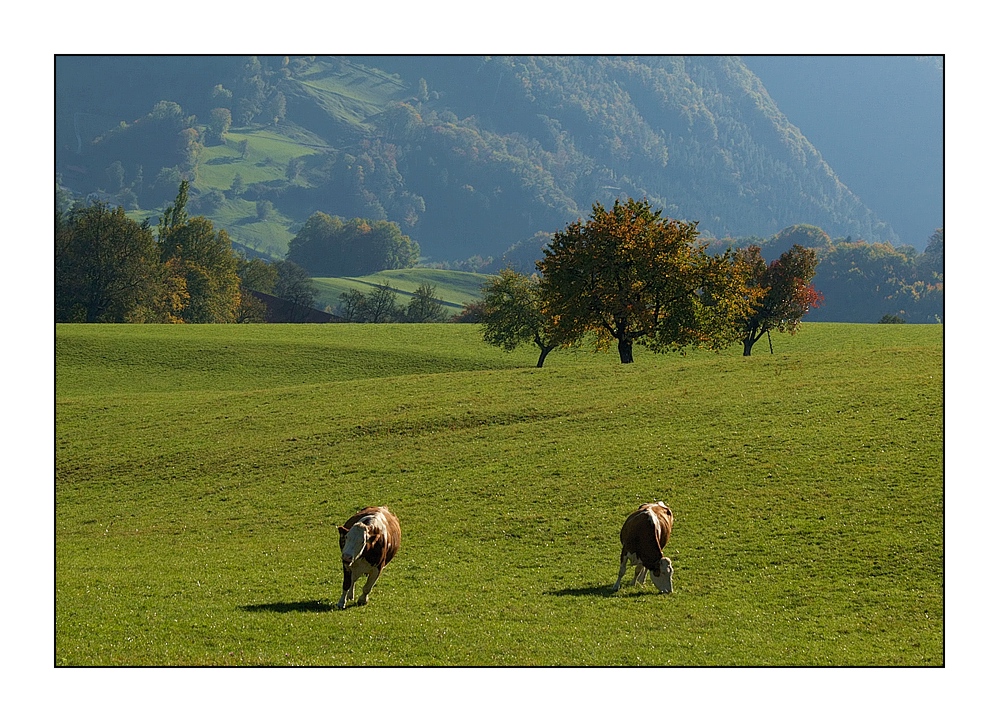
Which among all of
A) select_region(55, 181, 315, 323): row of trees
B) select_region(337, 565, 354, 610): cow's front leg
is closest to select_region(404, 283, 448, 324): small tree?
select_region(55, 181, 315, 323): row of trees

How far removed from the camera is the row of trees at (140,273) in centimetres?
9938

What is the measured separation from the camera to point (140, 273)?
338ft

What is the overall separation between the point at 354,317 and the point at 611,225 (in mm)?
107522

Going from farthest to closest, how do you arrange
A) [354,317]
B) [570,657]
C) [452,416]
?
[354,317] < [452,416] < [570,657]

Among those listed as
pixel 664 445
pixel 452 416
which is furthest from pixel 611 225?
pixel 664 445

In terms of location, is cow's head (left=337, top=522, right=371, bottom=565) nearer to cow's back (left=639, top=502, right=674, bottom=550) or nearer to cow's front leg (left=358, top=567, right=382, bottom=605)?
cow's front leg (left=358, top=567, right=382, bottom=605)

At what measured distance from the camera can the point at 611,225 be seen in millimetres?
57656

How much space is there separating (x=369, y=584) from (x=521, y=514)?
10855 mm

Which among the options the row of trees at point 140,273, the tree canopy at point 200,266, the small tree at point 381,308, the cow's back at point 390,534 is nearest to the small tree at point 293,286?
the small tree at point 381,308

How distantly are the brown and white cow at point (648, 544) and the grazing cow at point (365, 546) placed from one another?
17.8 ft

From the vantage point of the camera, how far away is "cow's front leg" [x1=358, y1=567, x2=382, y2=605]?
19281 millimetres

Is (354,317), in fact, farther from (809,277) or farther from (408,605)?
(408,605)

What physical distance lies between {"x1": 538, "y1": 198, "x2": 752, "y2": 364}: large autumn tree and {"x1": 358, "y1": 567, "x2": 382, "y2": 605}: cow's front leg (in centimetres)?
3991

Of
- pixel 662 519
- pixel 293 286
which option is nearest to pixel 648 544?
pixel 662 519
